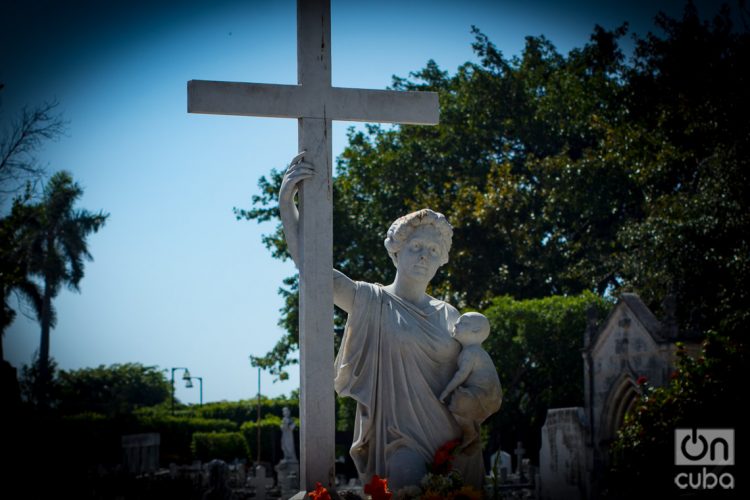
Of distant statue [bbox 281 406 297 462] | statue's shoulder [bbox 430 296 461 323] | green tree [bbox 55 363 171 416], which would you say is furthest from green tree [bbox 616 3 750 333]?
green tree [bbox 55 363 171 416]

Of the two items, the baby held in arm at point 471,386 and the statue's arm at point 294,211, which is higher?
the statue's arm at point 294,211

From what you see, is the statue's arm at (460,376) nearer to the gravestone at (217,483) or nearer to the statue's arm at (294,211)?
the statue's arm at (294,211)

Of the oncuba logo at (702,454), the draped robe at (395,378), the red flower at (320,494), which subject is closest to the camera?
the red flower at (320,494)

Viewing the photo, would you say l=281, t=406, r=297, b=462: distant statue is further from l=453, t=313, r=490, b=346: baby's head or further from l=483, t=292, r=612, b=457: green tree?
l=453, t=313, r=490, b=346: baby's head

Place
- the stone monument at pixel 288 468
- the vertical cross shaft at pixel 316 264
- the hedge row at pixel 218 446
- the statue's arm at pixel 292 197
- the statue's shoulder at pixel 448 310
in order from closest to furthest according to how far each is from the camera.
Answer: the vertical cross shaft at pixel 316 264 < the statue's arm at pixel 292 197 < the statue's shoulder at pixel 448 310 < the stone monument at pixel 288 468 < the hedge row at pixel 218 446

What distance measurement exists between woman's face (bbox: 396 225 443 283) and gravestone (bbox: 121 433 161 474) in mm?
22775

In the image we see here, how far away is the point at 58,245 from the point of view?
55.0 m

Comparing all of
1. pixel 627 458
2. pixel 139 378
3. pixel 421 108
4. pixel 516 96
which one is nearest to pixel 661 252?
pixel 627 458

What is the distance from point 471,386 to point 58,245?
50158mm

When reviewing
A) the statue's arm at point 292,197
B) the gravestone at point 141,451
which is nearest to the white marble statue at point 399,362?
the statue's arm at point 292,197

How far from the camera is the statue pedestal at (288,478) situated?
2558 cm

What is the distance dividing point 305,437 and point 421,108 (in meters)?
2.54

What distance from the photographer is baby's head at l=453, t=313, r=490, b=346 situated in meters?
7.72

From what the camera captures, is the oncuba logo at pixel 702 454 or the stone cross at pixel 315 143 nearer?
the stone cross at pixel 315 143
